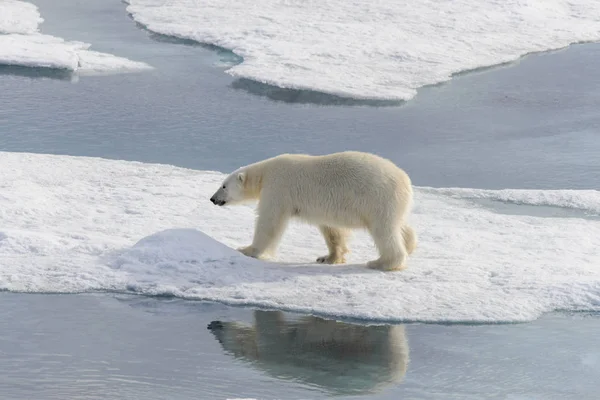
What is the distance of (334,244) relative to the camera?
7.13 metres

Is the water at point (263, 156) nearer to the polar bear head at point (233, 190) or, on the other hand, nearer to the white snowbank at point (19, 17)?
the white snowbank at point (19, 17)

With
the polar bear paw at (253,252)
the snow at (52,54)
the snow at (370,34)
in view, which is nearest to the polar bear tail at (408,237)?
the polar bear paw at (253,252)

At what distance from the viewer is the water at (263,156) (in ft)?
17.4

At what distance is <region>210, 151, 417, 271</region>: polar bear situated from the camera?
6730 millimetres

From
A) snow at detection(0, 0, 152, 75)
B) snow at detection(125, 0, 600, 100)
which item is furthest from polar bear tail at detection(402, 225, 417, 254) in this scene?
snow at detection(0, 0, 152, 75)

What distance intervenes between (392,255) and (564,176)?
4161 millimetres

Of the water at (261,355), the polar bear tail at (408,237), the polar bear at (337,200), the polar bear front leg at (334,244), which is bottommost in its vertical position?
the water at (261,355)

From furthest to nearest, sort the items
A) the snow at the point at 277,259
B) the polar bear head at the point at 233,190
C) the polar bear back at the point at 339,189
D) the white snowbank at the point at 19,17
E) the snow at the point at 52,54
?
1. the white snowbank at the point at 19,17
2. the snow at the point at 52,54
3. the polar bear head at the point at 233,190
4. the polar bear back at the point at 339,189
5. the snow at the point at 277,259

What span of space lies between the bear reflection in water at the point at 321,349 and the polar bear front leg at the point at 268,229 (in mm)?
832

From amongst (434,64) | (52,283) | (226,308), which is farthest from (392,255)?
(434,64)

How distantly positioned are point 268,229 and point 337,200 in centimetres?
55

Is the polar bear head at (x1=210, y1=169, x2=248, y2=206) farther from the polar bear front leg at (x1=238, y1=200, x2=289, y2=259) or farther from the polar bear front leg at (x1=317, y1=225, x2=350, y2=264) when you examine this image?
the polar bear front leg at (x1=317, y1=225, x2=350, y2=264)

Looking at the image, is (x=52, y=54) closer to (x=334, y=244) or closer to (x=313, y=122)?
→ (x=313, y=122)

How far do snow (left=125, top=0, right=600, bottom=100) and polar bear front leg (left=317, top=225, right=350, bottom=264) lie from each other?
6220 millimetres
